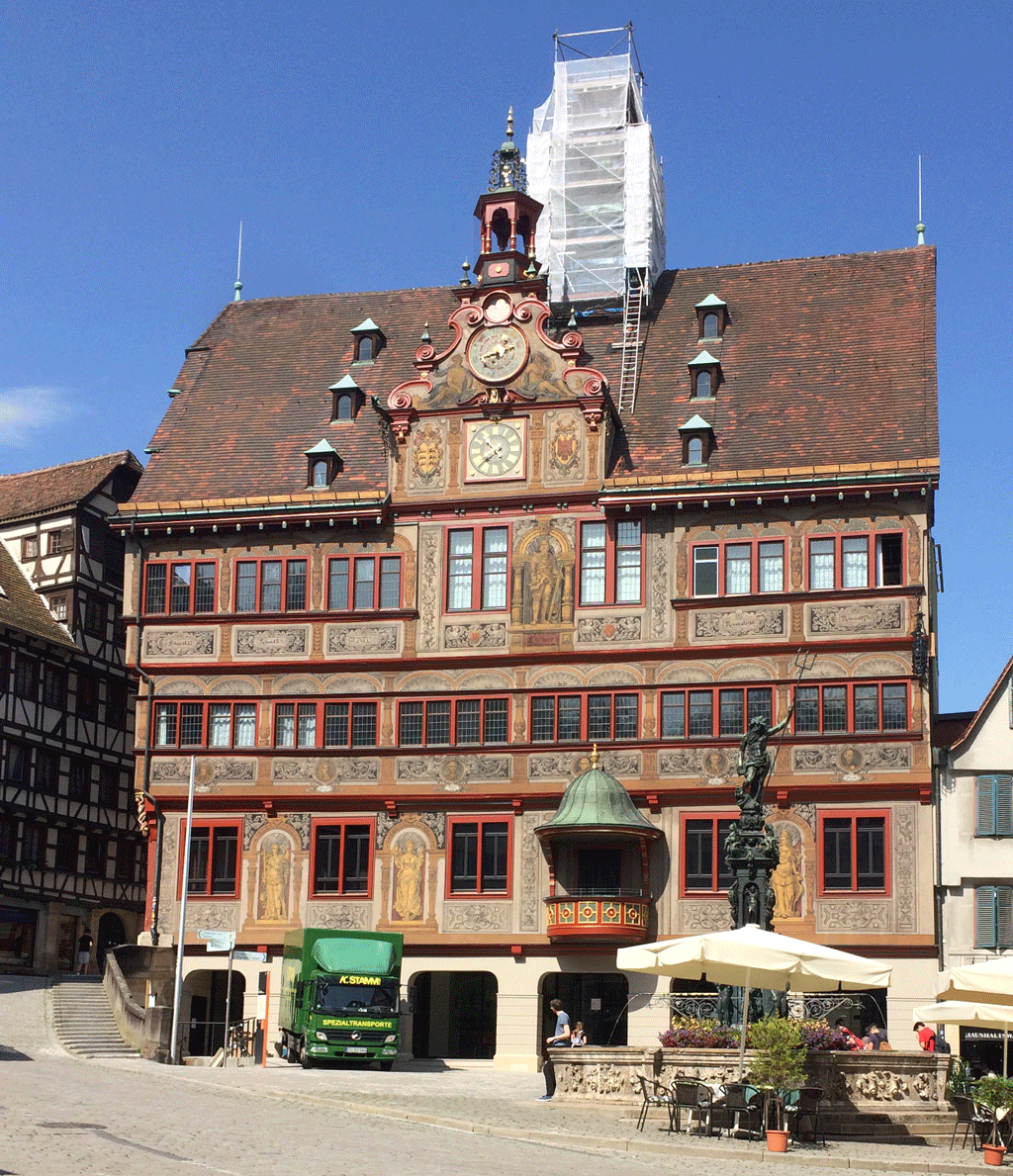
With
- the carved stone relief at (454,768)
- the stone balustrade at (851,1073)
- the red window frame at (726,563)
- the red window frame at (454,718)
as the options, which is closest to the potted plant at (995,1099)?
the stone balustrade at (851,1073)

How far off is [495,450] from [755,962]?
24.4 m

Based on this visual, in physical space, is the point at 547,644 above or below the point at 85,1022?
above

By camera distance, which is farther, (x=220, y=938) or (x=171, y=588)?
(x=171, y=588)

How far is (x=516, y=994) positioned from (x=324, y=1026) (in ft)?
23.0

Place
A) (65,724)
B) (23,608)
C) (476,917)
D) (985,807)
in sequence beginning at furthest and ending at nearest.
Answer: (65,724) < (23,608) < (476,917) < (985,807)

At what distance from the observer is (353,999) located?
4025 cm

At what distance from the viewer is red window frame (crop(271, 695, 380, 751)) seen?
47875 mm

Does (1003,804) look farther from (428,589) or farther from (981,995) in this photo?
(981,995)

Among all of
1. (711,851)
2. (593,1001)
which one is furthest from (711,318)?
(593,1001)

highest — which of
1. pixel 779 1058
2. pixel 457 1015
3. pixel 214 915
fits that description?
pixel 214 915

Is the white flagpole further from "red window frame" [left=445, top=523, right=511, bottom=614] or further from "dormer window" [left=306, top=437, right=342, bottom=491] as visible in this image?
"dormer window" [left=306, top=437, right=342, bottom=491]

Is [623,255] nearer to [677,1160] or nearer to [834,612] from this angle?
[834,612]

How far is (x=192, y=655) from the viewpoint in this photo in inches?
1929

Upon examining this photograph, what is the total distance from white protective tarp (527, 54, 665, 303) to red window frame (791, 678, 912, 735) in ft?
45.5
